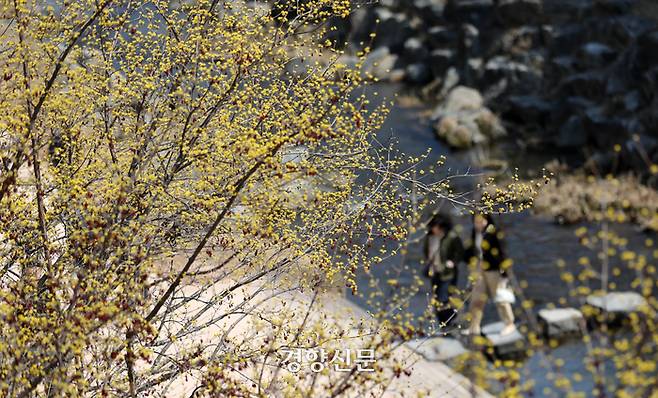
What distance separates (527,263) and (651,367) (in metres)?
12.3

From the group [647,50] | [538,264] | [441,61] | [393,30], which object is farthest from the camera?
[393,30]

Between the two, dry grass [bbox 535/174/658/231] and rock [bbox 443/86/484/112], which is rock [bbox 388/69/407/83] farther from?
dry grass [bbox 535/174/658/231]

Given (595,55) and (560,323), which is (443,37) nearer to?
(595,55)

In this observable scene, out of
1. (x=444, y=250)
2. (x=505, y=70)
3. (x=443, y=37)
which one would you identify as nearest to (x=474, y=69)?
(x=505, y=70)

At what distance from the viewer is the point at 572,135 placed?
20.9 meters

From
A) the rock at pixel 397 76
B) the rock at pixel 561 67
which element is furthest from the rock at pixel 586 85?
the rock at pixel 397 76

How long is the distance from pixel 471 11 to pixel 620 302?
638 inches

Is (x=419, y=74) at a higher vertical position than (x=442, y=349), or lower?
lower

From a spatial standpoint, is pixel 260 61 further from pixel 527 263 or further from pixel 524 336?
pixel 527 263

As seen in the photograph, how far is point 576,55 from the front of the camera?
2356 centimetres

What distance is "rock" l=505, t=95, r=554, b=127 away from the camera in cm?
2242

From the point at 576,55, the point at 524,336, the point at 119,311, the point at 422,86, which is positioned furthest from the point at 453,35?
the point at 119,311

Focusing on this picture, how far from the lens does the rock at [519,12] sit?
26156mm

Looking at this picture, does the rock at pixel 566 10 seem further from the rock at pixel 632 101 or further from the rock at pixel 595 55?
the rock at pixel 632 101
